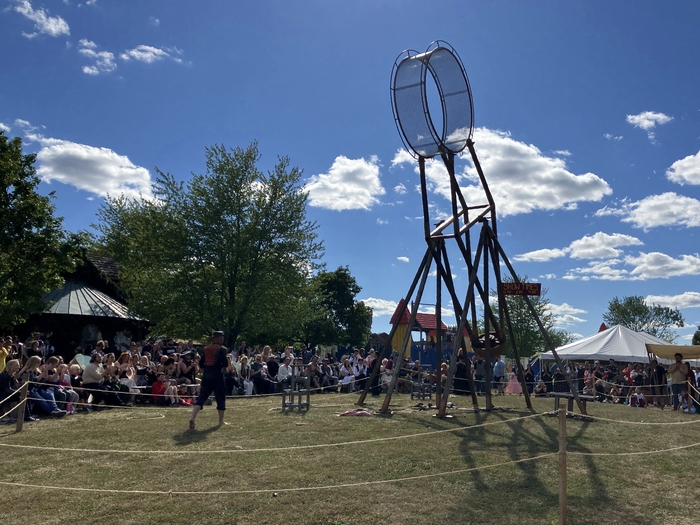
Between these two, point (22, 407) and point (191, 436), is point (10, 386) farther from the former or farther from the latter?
point (191, 436)

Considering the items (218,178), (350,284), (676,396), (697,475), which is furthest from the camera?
(350,284)

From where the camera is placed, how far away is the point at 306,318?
3225cm

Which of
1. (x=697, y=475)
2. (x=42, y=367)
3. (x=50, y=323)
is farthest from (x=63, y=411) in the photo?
(x=50, y=323)

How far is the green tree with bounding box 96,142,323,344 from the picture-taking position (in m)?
29.6

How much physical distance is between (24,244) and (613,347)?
23.1m

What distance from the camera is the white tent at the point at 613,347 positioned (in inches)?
938

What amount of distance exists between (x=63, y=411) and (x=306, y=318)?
2057 cm

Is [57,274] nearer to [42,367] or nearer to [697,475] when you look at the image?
[42,367]

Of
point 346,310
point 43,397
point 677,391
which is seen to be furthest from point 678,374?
point 346,310

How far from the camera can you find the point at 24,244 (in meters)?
20.7

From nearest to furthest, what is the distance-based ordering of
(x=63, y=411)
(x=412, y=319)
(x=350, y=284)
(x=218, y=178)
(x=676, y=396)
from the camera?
(x=63, y=411) → (x=412, y=319) → (x=676, y=396) → (x=218, y=178) → (x=350, y=284)

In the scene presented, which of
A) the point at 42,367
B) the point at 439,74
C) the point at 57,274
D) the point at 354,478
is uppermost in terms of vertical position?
the point at 439,74

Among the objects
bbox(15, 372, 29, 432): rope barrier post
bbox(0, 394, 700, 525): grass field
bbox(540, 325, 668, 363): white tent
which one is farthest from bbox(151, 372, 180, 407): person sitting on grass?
bbox(540, 325, 668, 363): white tent

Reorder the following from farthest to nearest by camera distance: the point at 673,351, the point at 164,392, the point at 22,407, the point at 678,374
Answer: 1. the point at 673,351
2. the point at 678,374
3. the point at 164,392
4. the point at 22,407
